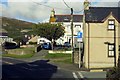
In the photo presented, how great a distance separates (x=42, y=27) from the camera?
216ft

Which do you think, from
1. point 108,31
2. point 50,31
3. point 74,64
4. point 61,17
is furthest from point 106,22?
point 61,17

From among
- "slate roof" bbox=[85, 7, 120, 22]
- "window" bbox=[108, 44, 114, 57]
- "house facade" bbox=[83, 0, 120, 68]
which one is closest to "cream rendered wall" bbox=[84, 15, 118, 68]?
"house facade" bbox=[83, 0, 120, 68]

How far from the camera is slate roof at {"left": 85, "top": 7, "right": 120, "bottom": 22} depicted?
128 ft

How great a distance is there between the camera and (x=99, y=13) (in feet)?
134

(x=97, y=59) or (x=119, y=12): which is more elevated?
(x=119, y=12)

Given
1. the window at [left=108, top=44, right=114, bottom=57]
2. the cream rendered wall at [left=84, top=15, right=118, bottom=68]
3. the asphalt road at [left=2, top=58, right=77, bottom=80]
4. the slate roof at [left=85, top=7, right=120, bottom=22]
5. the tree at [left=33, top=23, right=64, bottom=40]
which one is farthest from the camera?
the tree at [left=33, top=23, right=64, bottom=40]

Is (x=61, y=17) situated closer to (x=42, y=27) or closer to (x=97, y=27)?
(x=42, y=27)

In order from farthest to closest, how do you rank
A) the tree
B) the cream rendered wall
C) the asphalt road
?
the tree → the cream rendered wall → the asphalt road

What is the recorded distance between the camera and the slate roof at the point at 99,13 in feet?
128

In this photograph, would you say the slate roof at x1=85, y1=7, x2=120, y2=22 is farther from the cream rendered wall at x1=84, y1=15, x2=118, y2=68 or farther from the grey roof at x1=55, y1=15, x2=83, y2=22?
the grey roof at x1=55, y1=15, x2=83, y2=22

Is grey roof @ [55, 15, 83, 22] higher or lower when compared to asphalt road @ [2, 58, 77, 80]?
higher

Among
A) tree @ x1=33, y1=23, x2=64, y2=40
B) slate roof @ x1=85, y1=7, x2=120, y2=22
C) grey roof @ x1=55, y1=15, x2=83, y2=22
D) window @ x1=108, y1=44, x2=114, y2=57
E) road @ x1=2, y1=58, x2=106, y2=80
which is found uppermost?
grey roof @ x1=55, y1=15, x2=83, y2=22

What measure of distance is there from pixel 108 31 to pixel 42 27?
94.9 feet

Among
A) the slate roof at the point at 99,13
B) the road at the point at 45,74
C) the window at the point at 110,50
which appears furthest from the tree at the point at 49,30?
the road at the point at 45,74
